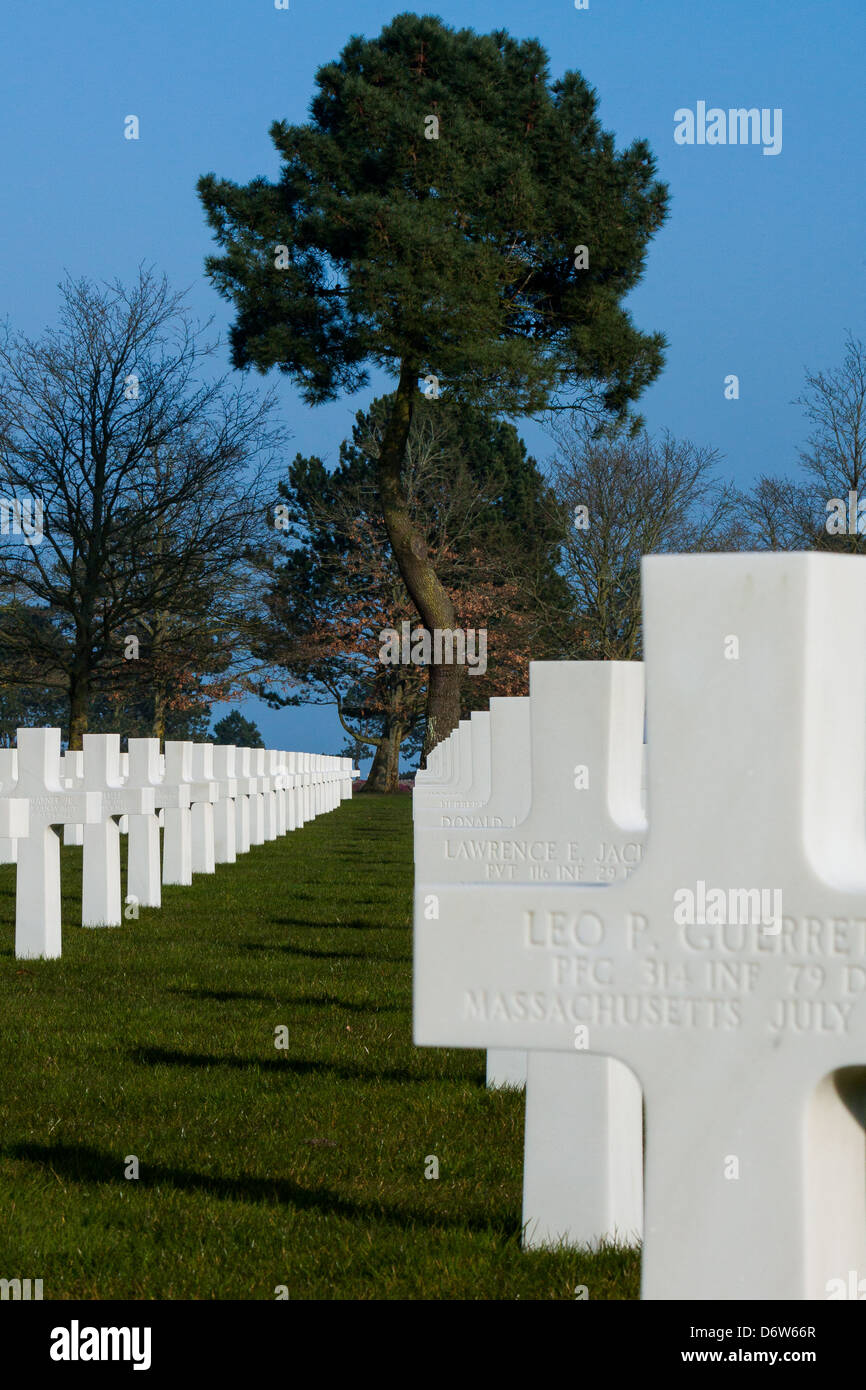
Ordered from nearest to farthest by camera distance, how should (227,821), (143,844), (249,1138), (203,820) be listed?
(249,1138) < (143,844) < (203,820) < (227,821)

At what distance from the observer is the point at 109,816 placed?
435 inches

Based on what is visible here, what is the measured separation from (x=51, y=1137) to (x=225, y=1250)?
4.75 feet

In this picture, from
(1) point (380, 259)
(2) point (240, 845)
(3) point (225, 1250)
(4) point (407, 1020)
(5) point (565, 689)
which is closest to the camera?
(5) point (565, 689)

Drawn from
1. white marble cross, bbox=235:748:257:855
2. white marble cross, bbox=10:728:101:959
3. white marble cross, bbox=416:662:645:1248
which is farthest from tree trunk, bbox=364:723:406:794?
white marble cross, bbox=416:662:645:1248

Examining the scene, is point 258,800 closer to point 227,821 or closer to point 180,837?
point 227,821

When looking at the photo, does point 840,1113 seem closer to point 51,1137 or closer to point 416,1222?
point 416,1222

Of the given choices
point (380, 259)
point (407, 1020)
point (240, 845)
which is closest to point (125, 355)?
point (380, 259)

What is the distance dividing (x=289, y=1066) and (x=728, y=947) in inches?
172

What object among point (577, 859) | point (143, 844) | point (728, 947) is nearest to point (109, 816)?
point (143, 844)

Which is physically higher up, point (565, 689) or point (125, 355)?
point (125, 355)

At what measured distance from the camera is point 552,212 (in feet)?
103

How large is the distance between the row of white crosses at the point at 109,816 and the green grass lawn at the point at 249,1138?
0.55m

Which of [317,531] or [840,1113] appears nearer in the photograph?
[840,1113]

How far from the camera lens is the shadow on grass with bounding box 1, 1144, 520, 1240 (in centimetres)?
427
